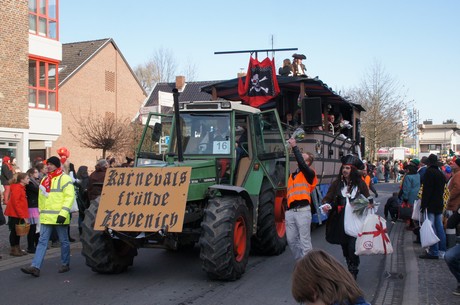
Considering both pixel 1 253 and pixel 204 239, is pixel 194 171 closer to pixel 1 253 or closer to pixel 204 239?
pixel 204 239

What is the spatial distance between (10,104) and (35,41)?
12.8ft

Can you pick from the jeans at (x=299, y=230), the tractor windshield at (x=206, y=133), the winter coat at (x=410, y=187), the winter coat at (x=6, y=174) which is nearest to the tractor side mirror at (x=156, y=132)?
the tractor windshield at (x=206, y=133)

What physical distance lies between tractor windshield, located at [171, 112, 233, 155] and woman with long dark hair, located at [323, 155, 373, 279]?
199 cm

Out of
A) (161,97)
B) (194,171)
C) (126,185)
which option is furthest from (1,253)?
(161,97)

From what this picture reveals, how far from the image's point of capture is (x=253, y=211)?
8781 mm

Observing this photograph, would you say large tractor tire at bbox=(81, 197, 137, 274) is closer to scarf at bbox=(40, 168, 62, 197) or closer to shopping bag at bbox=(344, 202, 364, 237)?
scarf at bbox=(40, 168, 62, 197)

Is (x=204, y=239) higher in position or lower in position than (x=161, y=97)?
lower

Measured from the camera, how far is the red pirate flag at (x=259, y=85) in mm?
12445

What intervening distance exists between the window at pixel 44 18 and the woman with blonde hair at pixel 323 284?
994 inches

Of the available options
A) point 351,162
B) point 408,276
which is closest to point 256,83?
point 351,162

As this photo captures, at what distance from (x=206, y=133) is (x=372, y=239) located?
10.6ft

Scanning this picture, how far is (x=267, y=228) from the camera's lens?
A: 9266 mm

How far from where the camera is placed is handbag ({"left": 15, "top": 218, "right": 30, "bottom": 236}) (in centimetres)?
990

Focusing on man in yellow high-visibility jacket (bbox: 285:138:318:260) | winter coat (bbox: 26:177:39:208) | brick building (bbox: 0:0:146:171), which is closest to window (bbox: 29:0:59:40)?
brick building (bbox: 0:0:146:171)
